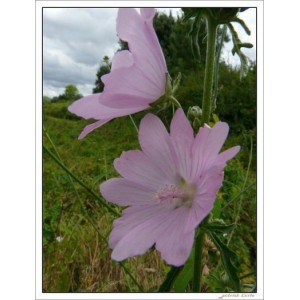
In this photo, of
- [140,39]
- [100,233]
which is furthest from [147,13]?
Result: [100,233]

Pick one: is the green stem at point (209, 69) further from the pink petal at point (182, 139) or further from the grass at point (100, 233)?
the grass at point (100, 233)

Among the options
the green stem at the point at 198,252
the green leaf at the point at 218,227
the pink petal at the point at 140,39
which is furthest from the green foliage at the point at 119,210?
the pink petal at the point at 140,39

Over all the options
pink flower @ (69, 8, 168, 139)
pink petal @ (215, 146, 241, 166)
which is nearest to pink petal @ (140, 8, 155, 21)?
pink flower @ (69, 8, 168, 139)

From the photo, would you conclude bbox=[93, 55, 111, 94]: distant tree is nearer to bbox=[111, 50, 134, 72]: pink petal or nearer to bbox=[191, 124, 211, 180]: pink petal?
bbox=[111, 50, 134, 72]: pink petal
